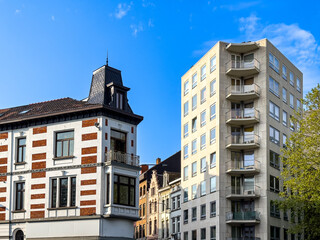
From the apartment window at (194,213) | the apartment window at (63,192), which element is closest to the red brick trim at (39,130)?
the apartment window at (63,192)

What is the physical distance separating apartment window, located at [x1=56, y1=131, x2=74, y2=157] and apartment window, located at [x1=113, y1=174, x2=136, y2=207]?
3.92m

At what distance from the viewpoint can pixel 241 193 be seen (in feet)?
207

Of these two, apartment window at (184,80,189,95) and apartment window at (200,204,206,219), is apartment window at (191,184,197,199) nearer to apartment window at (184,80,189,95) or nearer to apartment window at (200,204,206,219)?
apartment window at (200,204,206,219)

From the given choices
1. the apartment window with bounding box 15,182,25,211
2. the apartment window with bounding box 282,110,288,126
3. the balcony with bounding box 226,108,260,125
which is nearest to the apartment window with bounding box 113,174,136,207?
the apartment window with bounding box 15,182,25,211

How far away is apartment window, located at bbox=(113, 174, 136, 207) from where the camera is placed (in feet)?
129

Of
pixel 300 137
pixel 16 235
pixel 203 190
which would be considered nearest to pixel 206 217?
pixel 203 190

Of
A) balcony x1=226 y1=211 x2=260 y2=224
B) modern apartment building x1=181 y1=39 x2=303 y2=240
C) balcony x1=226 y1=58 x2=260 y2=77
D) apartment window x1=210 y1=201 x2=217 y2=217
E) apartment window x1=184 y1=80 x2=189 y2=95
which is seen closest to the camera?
balcony x1=226 y1=211 x2=260 y2=224

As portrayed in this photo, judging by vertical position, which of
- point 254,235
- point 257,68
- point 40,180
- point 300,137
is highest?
point 257,68

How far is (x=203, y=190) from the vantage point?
6738 cm

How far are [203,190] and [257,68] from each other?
15.3 metres

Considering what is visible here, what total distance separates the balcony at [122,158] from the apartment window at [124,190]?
3.62 feet

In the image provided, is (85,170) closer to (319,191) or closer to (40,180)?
(40,180)

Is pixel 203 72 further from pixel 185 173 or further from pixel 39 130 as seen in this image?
pixel 39 130

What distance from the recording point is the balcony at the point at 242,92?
64.6 m
